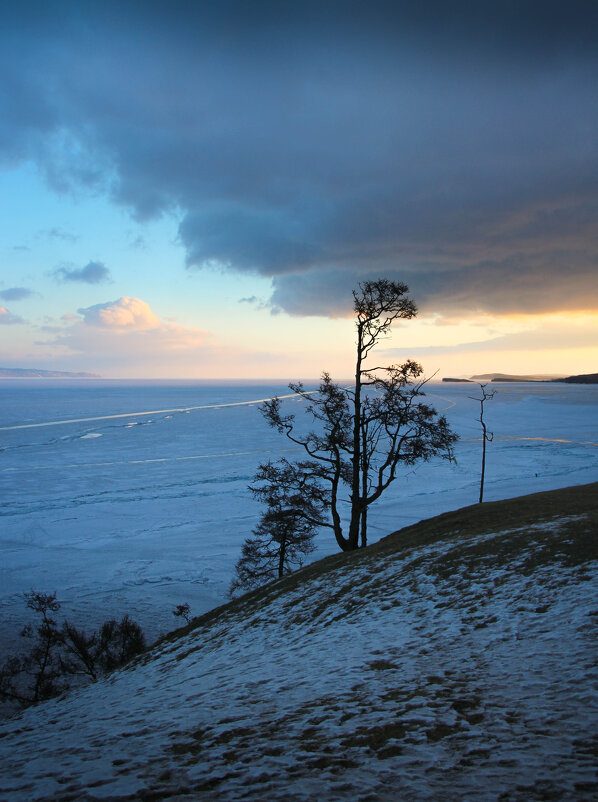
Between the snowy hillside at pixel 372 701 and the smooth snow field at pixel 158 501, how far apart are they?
15.3 metres

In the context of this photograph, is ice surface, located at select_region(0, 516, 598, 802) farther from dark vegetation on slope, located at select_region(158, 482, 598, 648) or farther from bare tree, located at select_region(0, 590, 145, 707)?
bare tree, located at select_region(0, 590, 145, 707)

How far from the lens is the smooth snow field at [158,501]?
28.4 meters

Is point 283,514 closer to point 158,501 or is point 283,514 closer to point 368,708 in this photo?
point 368,708

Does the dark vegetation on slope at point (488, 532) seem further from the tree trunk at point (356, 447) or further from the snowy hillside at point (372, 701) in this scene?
the tree trunk at point (356, 447)

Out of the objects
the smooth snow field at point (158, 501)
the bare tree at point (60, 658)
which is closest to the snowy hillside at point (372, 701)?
the bare tree at point (60, 658)

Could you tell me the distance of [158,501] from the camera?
1813 inches

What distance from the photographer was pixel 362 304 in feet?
64.6

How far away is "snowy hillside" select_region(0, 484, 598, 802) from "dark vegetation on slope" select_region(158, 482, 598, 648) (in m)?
0.17

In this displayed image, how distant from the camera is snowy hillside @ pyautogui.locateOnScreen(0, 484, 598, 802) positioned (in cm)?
459

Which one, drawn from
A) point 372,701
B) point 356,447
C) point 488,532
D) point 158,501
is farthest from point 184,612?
point 158,501

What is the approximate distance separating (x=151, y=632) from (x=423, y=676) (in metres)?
20.3

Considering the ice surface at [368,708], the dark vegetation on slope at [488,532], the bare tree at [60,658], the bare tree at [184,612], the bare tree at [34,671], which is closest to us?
the ice surface at [368,708]

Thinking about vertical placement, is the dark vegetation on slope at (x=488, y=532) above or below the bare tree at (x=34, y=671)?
above

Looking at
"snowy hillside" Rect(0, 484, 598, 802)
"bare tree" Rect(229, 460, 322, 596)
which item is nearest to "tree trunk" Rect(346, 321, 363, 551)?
"bare tree" Rect(229, 460, 322, 596)
